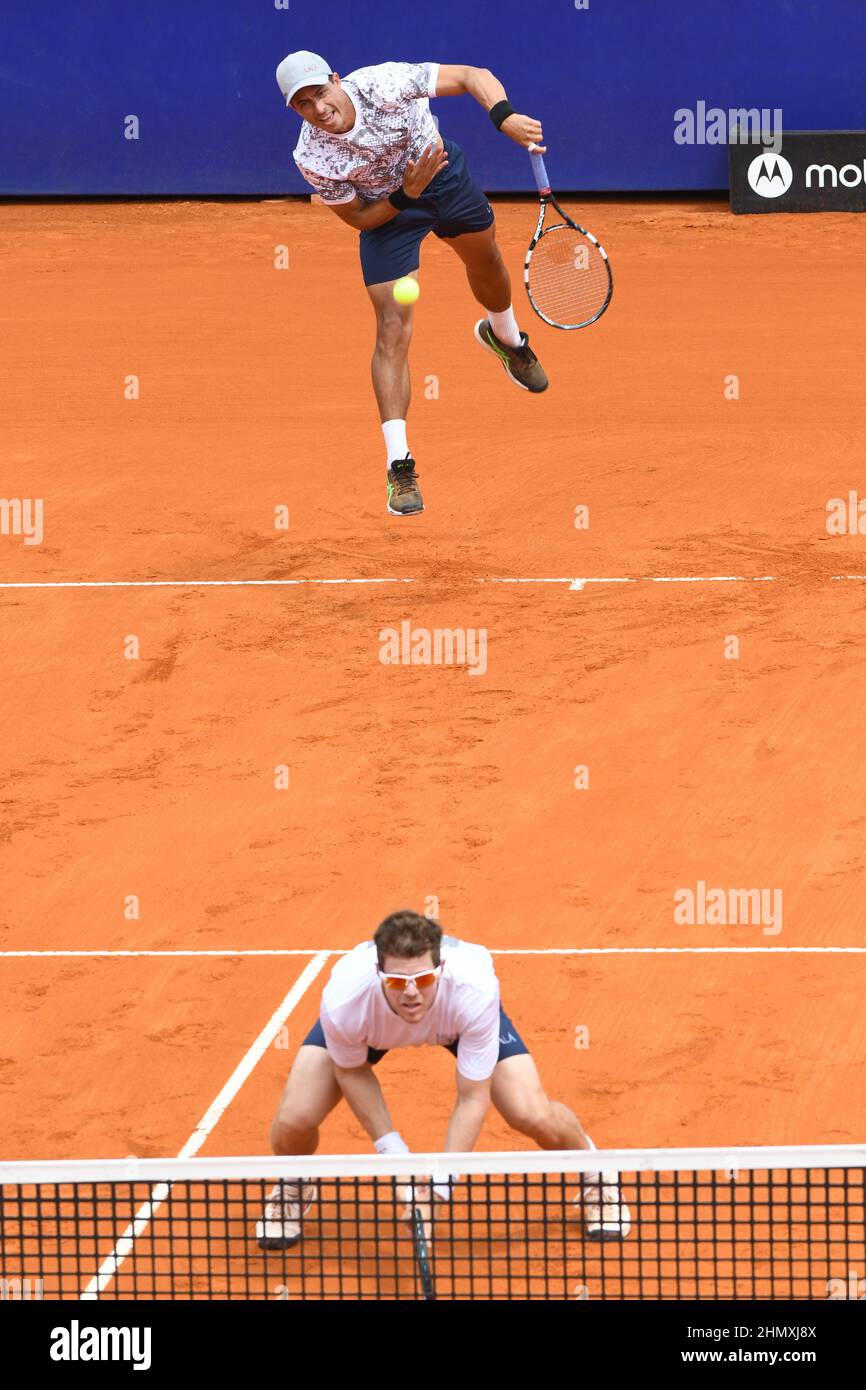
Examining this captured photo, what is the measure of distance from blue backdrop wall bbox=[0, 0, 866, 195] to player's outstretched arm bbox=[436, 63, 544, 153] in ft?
46.9

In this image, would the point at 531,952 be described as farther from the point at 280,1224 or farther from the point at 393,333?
the point at 393,333

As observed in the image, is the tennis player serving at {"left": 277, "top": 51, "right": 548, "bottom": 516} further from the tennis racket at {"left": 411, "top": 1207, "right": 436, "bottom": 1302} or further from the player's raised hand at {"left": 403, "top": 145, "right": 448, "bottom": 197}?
the tennis racket at {"left": 411, "top": 1207, "right": 436, "bottom": 1302}

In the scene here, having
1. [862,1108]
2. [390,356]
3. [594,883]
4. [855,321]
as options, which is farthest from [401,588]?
[855,321]

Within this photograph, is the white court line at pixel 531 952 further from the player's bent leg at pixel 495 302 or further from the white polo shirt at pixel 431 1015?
the player's bent leg at pixel 495 302

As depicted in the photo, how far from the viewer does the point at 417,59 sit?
2450 cm

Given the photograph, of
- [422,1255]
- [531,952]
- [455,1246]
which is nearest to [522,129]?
[531,952]

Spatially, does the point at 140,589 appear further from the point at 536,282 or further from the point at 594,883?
the point at 594,883

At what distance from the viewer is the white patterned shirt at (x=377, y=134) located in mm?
10664

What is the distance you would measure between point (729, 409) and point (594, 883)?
8.96 m

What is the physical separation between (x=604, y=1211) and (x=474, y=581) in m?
7.84

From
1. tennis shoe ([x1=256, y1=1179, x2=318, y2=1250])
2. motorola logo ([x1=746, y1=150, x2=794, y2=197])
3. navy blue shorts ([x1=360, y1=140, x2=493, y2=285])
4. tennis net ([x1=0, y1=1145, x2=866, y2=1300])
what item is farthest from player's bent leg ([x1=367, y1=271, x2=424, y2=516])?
motorola logo ([x1=746, y1=150, x2=794, y2=197])

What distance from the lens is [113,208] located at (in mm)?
26766

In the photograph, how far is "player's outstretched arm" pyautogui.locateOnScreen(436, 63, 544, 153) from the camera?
1001 centimetres

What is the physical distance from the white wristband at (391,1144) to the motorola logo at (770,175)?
20.8m
